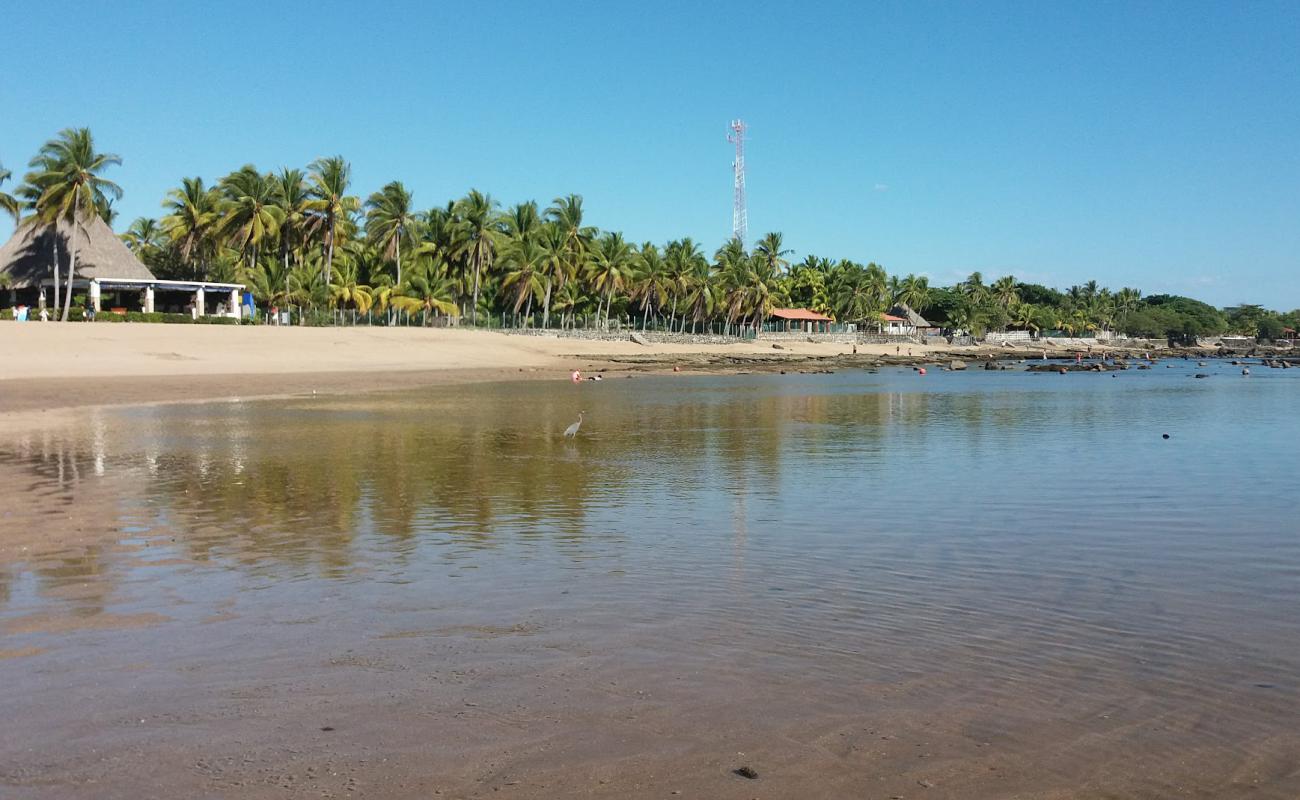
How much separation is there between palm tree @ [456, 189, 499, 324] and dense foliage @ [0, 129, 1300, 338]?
0.36 feet

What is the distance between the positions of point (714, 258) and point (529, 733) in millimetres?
113712

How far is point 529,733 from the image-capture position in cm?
559

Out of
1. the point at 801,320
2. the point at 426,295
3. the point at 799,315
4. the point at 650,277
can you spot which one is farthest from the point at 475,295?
the point at 801,320

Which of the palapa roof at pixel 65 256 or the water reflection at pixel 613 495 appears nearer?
the water reflection at pixel 613 495

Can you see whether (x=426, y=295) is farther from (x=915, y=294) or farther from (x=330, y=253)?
(x=915, y=294)

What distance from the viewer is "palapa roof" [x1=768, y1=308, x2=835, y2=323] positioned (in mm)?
121125

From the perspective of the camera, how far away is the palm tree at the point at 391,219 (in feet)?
260

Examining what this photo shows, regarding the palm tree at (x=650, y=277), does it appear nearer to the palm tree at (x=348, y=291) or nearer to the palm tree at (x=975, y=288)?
the palm tree at (x=348, y=291)

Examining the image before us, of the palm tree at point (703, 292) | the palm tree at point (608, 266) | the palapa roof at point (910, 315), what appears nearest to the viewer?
the palm tree at point (608, 266)

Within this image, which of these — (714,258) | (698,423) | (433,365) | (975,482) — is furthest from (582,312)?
(975,482)

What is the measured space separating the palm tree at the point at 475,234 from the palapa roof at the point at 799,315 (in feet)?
149

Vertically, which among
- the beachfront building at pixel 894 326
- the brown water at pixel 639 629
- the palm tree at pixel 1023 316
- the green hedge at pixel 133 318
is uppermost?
the palm tree at pixel 1023 316

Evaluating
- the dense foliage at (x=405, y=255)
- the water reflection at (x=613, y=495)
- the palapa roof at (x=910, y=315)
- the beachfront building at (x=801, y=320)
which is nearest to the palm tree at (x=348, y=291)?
the dense foliage at (x=405, y=255)

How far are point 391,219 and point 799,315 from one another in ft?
186
